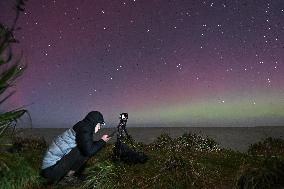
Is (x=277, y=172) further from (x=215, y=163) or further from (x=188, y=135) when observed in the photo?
(x=188, y=135)

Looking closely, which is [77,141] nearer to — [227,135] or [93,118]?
[93,118]

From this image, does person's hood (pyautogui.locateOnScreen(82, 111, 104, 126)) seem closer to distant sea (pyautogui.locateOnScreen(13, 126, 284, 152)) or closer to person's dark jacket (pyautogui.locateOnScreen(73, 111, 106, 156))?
person's dark jacket (pyautogui.locateOnScreen(73, 111, 106, 156))

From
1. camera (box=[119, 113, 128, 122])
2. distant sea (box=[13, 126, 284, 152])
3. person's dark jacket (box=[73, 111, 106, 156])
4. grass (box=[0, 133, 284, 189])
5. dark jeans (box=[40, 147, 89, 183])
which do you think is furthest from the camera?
distant sea (box=[13, 126, 284, 152])

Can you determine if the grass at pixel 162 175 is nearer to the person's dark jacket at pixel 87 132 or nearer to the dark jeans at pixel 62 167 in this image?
the dark jeans at pixel 62 167

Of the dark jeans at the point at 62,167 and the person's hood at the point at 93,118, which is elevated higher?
the person's hood at the point at 93,118

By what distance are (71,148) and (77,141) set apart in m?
0.28

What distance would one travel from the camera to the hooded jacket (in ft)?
31.9

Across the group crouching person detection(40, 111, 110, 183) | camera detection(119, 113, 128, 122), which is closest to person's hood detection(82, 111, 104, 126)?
crouching person detection(40, 111, 110, 183)

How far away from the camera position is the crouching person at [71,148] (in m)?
9.75

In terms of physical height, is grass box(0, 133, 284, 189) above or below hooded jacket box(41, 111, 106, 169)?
below

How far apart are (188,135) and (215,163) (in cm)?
800

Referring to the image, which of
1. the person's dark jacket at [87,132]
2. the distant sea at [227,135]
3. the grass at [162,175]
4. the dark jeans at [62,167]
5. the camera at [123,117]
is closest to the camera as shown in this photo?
the grass at [162,175]

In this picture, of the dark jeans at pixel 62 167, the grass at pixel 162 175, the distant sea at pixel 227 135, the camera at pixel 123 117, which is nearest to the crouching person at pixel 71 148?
the dark jeans at pixel 62 167

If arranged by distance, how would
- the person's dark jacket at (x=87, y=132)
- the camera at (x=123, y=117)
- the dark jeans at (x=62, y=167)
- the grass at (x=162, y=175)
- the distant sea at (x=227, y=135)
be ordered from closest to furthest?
the grass at (x=162, y=175)
the person's dark jacket at (x=87, y=132)
the dark jeans at (x=62, y=167)
the camera at (x=123, y=117)
the distant sea at (x=227, y=135)
